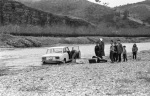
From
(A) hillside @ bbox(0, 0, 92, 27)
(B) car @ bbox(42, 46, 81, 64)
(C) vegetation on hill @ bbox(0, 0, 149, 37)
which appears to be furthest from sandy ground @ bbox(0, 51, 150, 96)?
(A) hillside @ bbox(0, 0, 92, 27)

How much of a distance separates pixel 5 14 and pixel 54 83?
115 metres

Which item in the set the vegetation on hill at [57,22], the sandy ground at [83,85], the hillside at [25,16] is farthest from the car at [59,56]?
the hillside at [25,16]

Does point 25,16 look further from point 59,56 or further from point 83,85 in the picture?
point 83,85

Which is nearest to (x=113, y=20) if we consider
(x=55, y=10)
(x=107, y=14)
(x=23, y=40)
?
(x=107, y=14)

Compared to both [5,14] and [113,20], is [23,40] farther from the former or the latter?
[113,20]

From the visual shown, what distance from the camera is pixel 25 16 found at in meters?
127

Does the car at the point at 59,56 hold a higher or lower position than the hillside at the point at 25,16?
lower

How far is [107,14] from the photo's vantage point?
17962 cm

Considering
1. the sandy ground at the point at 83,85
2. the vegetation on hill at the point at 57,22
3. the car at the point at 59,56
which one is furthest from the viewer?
the vegetation on hill at the point at 57,22

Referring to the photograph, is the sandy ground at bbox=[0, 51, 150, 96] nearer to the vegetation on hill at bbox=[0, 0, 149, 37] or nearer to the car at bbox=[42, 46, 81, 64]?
the car at bbox=[42, 46, 81, 64]

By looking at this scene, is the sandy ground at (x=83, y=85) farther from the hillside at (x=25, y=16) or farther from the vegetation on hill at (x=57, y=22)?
the hillside at (x=25, y=16)

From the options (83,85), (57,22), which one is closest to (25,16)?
(57,22)

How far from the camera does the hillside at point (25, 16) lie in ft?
399

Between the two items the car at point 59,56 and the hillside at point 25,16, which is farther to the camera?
the hillside at point 25,16
